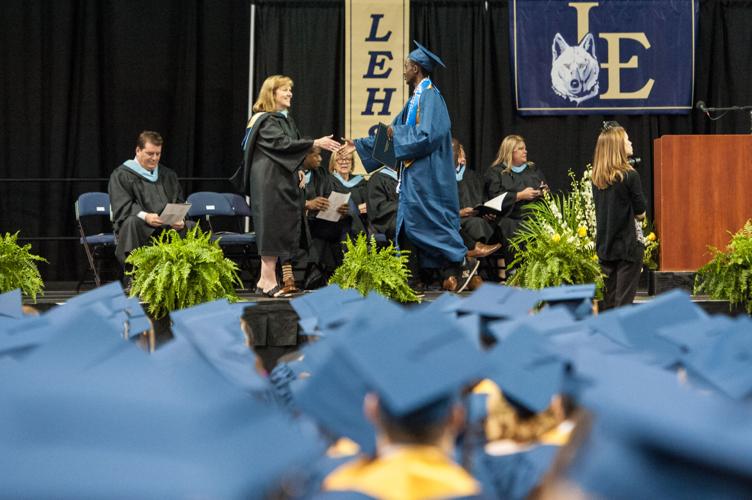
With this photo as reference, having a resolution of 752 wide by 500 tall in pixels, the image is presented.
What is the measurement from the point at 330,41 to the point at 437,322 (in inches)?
344

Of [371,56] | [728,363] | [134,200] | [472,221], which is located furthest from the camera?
[371,56]

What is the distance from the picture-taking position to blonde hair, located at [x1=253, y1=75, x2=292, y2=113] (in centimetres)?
619

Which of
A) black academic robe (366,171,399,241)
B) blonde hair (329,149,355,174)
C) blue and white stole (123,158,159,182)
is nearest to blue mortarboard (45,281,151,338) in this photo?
blue and white stole (123,158,159,182)

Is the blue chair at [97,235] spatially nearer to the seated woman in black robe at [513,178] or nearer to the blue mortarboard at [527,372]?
the seated woman in black robe at [513,178]

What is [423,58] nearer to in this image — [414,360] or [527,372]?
[527,372]

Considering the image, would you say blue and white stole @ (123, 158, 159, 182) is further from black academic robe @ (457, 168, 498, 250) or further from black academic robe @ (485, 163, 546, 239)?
black academic robe @ (485, 163, 546, 239)

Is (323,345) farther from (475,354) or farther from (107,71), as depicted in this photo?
(107,71)

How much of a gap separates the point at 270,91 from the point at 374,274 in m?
1.76

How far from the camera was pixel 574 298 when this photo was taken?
1292 mm

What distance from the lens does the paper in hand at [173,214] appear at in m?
6.99

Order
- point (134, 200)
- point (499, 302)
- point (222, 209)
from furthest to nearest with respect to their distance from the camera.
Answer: point (222, 209) → point (134, 200) → point (499, 302)

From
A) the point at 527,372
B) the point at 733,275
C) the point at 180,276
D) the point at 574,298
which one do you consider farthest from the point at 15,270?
the point at 527,372

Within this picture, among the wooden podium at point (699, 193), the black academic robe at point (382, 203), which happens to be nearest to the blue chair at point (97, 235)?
the black academic robe at point (382, 203)

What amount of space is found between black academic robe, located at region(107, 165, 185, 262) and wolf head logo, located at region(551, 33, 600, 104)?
389 centimetres
